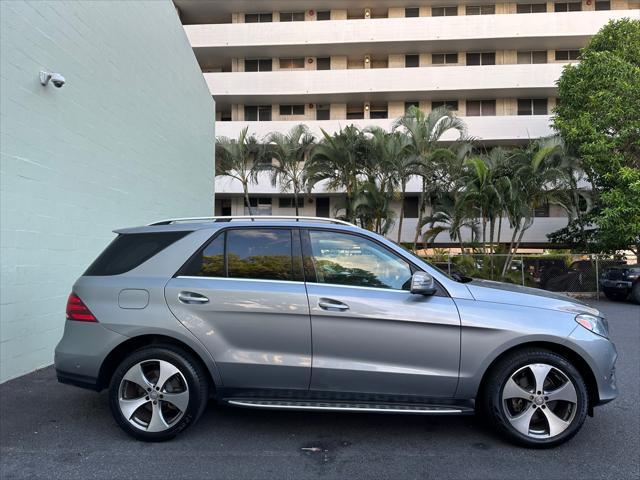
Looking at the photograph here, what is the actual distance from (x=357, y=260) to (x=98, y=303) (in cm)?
211

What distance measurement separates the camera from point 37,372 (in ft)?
18.0

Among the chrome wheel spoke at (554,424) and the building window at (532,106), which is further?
the building window at (532,106)

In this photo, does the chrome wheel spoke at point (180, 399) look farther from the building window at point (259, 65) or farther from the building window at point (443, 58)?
the building window at point (443, 58)

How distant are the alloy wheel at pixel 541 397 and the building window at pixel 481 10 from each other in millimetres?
27817

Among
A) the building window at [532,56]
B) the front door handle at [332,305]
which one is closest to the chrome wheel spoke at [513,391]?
the front door handle at [332,305]

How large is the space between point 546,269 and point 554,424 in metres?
13.4

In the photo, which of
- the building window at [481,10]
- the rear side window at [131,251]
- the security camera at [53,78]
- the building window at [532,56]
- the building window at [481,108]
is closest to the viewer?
the rear side window at [131,251]

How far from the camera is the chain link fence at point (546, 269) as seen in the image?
49.6 feet

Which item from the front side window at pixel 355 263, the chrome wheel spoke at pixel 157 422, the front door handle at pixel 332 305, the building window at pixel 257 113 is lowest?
the chrome wheel spoke at pixel 157 422

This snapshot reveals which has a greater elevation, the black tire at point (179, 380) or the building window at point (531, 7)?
the building window at point (531, 7)

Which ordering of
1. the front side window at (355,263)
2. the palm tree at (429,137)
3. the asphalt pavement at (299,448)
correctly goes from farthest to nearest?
the palm tree at (429,137) < the front side window at (355,263) < the asphalt pavement at (299,448)

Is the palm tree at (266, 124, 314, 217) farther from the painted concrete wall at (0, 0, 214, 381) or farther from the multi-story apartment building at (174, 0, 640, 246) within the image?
the painted concrete wall at (0, 0, 214, 381)

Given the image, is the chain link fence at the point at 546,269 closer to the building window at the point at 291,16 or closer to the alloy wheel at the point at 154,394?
the alloy wheel at the point at 154,394

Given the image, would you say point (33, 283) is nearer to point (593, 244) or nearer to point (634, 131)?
point (634, 131)
